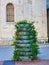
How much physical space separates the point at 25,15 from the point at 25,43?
6995 mm

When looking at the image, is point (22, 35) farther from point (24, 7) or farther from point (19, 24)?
point (24, 7)

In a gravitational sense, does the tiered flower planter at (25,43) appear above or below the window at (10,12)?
below

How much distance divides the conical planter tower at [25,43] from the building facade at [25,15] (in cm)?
670

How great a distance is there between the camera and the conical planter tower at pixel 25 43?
10969 mm

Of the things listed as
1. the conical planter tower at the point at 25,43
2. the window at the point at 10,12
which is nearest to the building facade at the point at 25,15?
the window at the point at 10,12

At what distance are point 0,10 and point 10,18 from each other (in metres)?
0.89

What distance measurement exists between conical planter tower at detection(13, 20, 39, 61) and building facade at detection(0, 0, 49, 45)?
22.0 feet

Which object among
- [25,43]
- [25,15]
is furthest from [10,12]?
[25,43]

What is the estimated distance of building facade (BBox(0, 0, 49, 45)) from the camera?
705 inches

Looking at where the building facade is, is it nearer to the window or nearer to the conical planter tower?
the window

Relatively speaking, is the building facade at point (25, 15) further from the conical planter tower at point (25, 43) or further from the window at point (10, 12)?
the conical planter tower at point (25, 43)

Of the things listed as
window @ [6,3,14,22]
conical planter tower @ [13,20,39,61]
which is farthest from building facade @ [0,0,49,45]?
conical planter tower @ [13,20,39,61]

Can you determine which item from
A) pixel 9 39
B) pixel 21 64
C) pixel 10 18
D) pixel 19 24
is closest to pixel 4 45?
pixel 9 39

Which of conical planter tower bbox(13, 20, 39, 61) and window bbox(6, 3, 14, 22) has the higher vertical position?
window bbox(6, 3, 14, 22)
